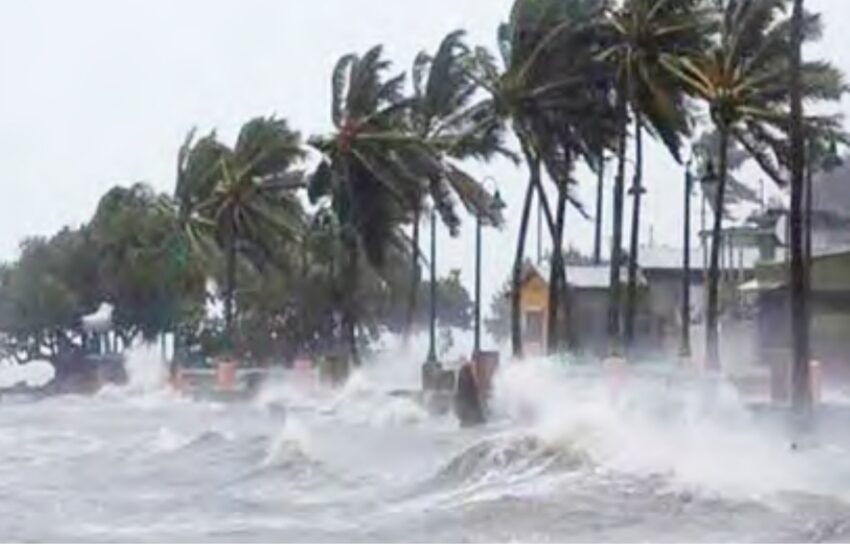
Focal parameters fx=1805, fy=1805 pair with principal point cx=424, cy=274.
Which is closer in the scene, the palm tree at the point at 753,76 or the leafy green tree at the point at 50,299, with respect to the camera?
the palm tree at the point at 753,76

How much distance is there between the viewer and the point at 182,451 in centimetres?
2370

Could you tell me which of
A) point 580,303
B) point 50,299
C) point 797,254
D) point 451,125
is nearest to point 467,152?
point 451,125

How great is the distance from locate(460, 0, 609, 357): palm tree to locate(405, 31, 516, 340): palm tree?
1.22 metres

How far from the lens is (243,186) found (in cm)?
4962

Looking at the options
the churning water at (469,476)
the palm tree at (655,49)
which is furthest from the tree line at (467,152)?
the churning water at (469,476)

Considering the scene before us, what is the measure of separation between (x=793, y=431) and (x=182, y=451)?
7871 mm

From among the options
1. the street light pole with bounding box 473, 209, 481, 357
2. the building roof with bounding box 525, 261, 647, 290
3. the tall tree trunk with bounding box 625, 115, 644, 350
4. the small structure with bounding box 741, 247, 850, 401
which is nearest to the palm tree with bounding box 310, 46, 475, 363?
the street light pole with bounding box 473, 209, 481, 357

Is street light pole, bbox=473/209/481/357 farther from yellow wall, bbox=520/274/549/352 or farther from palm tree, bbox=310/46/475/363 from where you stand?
yellow wall, bbox=520/274/549/352

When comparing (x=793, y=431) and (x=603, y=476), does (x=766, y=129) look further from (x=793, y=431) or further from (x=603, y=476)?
(x=603, y=476)

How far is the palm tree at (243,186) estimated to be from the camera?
163ft

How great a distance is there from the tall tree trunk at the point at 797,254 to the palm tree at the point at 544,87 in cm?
1189

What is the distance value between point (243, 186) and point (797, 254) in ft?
87.9

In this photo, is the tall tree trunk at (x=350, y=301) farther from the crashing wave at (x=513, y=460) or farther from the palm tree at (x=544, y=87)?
the crashing wave at (x=513, y=460)

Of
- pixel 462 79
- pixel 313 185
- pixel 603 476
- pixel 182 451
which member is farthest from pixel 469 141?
pixel 603 476
